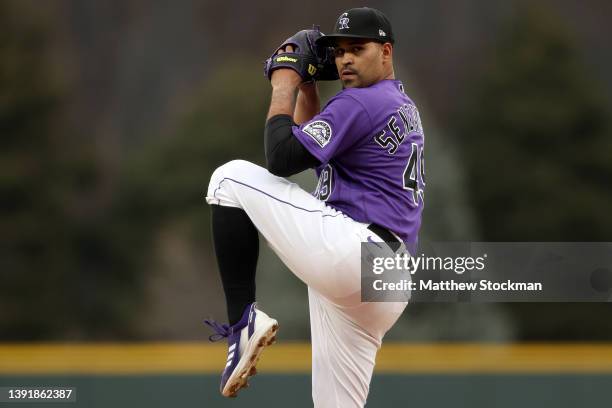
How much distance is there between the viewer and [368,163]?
160 inches

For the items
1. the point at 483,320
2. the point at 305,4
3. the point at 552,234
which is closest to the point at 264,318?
the point at 483,320

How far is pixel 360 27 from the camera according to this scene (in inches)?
161

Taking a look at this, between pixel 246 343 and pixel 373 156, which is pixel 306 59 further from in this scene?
pixel 246 343

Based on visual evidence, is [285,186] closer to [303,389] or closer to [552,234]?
[303,389]

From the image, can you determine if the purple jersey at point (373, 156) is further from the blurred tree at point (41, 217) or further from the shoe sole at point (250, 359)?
the blurred tree at point (41, 217)

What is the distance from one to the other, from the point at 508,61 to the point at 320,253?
60.1 ft

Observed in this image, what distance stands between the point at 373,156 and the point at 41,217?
57.8 feet

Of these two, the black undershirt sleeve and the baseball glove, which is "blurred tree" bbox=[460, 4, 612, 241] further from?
the black undershirt sleeve

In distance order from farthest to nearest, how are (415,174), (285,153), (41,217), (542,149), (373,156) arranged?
1. (41,217)
2. (542,149)
3. (415,174)
4. (373,156)
5. (285,153)

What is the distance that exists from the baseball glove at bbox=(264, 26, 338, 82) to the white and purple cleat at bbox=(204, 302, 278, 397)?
897 millimetres

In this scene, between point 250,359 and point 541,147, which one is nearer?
point 250,359

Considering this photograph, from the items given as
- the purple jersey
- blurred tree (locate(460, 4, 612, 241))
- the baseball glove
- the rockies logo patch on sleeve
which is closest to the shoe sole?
the purple jersey

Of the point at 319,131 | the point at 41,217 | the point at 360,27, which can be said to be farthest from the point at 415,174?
the point at 41,217

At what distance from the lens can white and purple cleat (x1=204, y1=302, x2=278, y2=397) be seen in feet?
12.9
